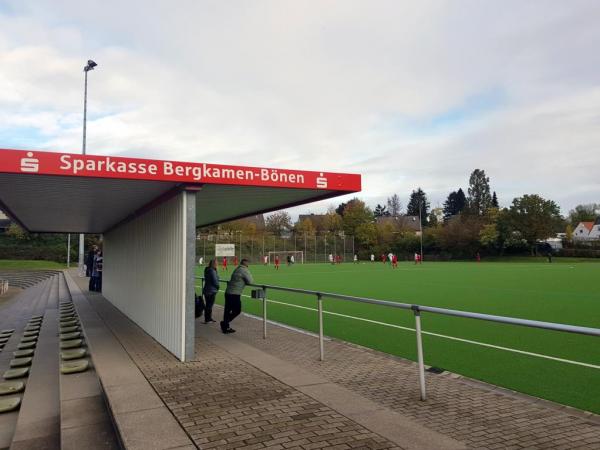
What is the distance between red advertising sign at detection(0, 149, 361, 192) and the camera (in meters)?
5.72

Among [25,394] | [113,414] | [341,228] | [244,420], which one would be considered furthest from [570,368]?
[341,228]

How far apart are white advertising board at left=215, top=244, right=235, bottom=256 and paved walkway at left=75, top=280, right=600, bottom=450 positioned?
42033 mm

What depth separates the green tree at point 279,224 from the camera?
260 ft

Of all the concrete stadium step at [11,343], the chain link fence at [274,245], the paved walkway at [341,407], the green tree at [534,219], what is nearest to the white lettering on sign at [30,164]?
the concrete stadium step at [11,343]

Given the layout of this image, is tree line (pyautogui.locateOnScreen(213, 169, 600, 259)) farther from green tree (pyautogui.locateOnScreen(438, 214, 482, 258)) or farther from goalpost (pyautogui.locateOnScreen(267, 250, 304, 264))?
goalpost (pyautogui.locateOnScreen(267, 250, 304, 264))

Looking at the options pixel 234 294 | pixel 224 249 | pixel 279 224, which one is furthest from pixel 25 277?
pixel 279 224

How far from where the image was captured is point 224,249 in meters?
49.8

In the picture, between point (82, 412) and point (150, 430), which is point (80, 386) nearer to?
point (82, 412)

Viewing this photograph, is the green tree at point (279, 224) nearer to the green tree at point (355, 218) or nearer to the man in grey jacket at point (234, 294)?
the green tree at point (355, 218)

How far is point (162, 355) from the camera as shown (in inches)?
283

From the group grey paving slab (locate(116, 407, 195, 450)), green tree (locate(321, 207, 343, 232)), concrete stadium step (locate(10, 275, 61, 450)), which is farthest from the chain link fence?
grey paving slab (locate(116, 407, 195, 450))

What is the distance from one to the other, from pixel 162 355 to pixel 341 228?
73732 millimetres

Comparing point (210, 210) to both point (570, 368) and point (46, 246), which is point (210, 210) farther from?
point (46, 246)

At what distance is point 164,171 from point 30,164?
1598 millimetres
